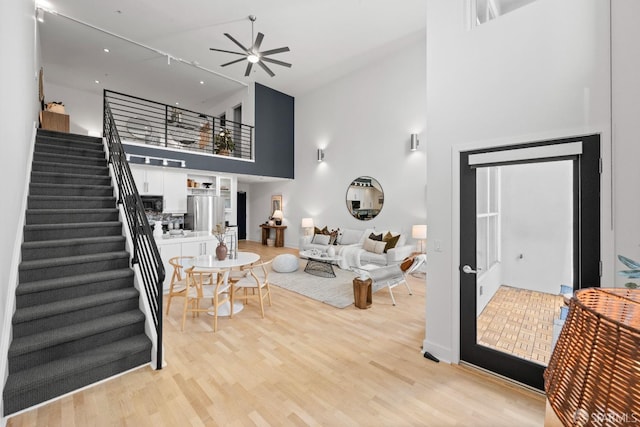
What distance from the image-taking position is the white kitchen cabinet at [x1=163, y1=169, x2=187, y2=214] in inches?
267

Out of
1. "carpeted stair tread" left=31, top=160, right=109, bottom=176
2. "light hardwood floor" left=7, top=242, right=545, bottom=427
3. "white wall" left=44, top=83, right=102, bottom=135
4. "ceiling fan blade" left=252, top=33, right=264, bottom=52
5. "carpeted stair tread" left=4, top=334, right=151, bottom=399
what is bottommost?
"light hardwood floor" left=7, top=242, right=545, bottom=427

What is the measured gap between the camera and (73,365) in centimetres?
227

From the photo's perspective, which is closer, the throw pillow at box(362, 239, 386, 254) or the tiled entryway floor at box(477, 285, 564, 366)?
the tiled entryway floor at box(477, 285, 564, 366)

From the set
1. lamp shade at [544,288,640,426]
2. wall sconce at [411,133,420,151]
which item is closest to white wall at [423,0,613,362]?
lamp shade at [544,288,640,426]

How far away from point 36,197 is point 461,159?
4834mm

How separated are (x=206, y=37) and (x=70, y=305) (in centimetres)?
659

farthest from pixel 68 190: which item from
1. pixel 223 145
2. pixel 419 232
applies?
pixel 419 232

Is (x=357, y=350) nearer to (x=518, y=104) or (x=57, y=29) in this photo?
(x=518, y=104)

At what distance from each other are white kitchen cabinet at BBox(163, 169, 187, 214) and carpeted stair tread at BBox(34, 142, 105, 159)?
1792mm

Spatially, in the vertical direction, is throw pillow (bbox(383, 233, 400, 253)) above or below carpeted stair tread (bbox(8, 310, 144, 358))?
above

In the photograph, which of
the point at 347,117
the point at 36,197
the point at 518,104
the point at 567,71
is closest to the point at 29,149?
the point at 36,197

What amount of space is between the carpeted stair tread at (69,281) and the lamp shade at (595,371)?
11.6 feet

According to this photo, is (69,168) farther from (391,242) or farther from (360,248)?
(391,242)

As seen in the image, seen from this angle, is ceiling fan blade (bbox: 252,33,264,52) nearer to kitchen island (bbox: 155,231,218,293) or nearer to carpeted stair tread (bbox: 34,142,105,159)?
carpeted stair tread (bbox: 34,142,105,159)
